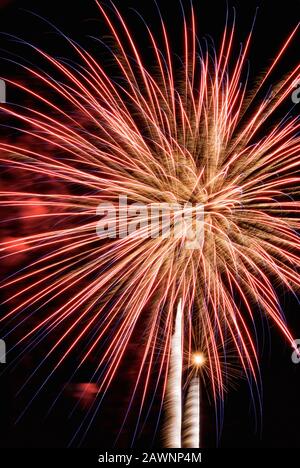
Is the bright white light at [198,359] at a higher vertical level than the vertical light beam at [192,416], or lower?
higher

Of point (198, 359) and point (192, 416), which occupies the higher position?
point (198, 359)

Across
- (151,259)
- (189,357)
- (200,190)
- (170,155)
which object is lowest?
(189,357)

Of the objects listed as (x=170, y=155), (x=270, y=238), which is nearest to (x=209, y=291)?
(x=270, y=238)

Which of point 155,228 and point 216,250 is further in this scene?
point 216,250

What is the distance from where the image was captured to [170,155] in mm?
7820

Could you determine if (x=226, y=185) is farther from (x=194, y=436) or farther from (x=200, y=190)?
(x=194, y=436)

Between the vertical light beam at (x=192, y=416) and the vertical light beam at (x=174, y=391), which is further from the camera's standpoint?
the vertical light beam at (x=192, y=416)

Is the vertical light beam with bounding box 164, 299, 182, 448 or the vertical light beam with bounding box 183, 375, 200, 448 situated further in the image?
the vertical light beam with bounding box 183, 375, 200, 448

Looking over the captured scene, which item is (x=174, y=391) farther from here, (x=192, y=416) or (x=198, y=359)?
(x=192, y=416)

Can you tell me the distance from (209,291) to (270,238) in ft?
4.85

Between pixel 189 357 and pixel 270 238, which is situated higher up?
pixel 270 238

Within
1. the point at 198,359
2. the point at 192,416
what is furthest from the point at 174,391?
the point at 192,416

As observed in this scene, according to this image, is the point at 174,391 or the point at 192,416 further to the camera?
the point at 192,416

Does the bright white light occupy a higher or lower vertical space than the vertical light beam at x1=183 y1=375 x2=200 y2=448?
higher
